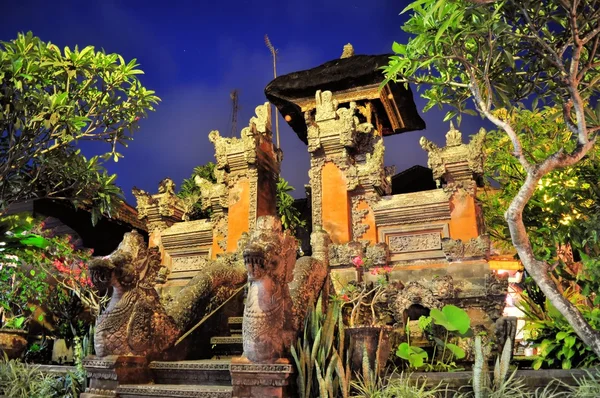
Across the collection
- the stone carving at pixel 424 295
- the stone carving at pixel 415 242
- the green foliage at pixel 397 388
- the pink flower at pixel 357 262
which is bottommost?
the green foliage at pixel 397 388

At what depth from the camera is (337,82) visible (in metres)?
10.3

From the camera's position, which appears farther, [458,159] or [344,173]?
[344,173]

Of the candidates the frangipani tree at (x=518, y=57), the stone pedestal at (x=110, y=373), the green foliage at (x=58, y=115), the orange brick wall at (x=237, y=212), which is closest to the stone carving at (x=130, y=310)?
the stone pedestal at (x=110, y=373)

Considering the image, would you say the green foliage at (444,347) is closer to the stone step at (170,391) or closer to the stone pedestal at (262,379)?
the stone pedestal at (262,379)

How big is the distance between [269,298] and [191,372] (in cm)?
154

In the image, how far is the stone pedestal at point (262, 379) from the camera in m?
4.07

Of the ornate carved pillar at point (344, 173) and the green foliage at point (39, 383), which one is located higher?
the ornate carved pillar at point (344, 173)

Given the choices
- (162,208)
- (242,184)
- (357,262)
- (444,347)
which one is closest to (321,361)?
(444,347)

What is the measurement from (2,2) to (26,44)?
32580 millimetres

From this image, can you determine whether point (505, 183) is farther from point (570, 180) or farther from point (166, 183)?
point (166, 183)

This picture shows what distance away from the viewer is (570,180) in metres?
8.38

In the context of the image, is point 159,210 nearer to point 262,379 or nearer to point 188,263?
point 188,263

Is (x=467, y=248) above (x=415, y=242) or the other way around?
the other way around

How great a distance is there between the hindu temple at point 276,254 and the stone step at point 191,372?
1 cm
